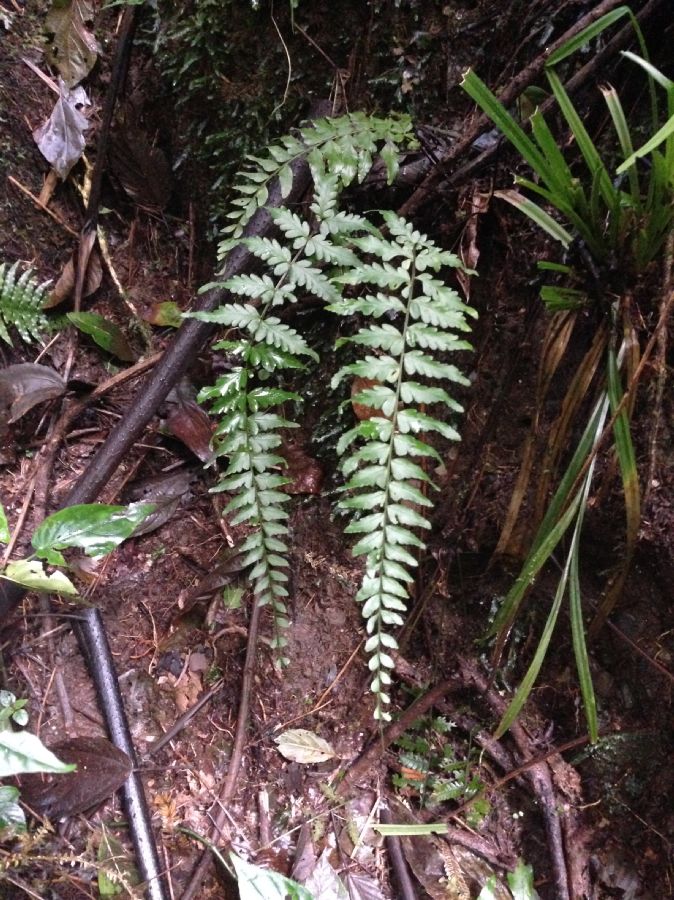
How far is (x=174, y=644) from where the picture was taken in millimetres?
2078

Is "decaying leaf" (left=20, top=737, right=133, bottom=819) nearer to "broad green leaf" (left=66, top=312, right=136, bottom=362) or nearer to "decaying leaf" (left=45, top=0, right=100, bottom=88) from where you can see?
"broad green leaf" (left=66, top=312, right=136, bottom=362)

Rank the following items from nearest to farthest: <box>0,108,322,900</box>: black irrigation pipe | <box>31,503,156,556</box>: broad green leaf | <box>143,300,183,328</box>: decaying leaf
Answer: <box>31,503,156,556</box>: broad green leaf
<box>0,108,322,900</box>: black irrigation pipe
<box>143,300,183,328</box>: decaying leaf

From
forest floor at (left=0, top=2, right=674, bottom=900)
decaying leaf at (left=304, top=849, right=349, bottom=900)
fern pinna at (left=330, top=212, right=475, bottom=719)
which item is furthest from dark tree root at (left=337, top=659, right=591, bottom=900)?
fern pinna at (left=330, top=212, right=475, bottom=719)

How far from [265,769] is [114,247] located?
197cm

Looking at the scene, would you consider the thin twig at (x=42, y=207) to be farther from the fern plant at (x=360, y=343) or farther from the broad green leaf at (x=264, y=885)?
the broad green leaf at (x=264, y=885)

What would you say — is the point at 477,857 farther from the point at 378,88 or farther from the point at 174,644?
the point at 378,88

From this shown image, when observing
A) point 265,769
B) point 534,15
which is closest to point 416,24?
point 534,15

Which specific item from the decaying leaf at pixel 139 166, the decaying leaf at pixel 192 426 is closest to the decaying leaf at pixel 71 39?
the decaying leaf at pixel 139 166

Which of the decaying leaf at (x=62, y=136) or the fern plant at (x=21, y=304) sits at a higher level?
the decaying leaf at (x=62, y=136)

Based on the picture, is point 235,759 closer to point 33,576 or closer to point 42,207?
point 33,576

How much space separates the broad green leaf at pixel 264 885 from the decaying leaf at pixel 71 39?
2642 mm

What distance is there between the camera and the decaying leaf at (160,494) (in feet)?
7.10

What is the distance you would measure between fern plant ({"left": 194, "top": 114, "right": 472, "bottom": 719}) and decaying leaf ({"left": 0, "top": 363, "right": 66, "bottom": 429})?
70 centimetres

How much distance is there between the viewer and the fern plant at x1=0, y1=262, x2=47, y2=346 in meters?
2.06
